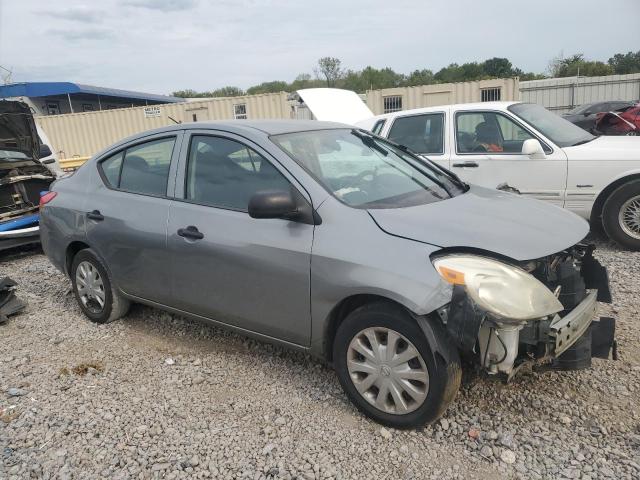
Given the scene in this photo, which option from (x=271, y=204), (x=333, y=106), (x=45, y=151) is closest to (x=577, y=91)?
(x=333, y=106)


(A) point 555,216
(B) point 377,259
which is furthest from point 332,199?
(A) point 555,216

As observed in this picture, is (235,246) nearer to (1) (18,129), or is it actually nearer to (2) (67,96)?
(1) (18,129)

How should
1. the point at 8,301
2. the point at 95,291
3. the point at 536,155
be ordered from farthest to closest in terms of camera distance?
the point at 536,155 < the point at 8,301 < the point at 95,291

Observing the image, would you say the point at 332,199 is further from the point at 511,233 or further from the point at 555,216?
the point at 555,216

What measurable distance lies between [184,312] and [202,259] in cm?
55

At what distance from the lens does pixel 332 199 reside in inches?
116

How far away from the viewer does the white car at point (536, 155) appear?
556 cm

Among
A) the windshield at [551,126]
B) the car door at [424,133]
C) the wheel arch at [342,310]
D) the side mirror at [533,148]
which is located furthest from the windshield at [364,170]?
the windshield at [551,126]

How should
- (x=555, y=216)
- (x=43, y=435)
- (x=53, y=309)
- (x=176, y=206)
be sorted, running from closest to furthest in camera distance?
(x=43, y=435) < (x=555, y=216) < (x=176, y=206) < (x=53, y=309)

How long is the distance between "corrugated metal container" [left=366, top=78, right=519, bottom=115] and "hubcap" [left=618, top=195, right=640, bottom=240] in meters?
12.7

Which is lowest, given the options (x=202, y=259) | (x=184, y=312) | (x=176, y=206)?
(x=184, y=312)

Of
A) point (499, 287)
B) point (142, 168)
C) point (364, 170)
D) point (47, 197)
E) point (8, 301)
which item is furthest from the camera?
point (8, 301)

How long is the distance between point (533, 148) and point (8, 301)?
556cm

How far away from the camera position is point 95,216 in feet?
13.5
